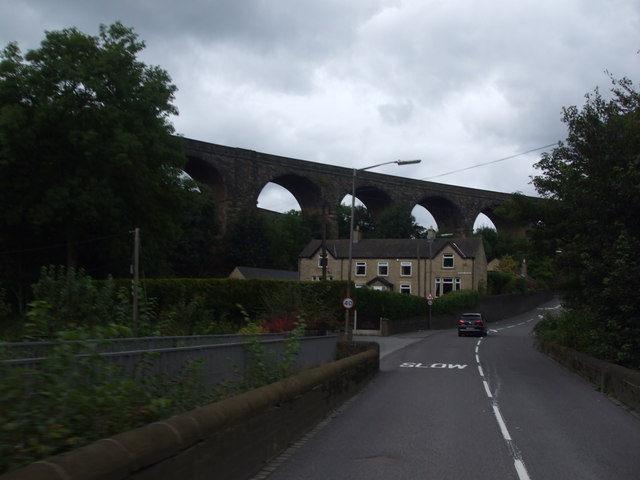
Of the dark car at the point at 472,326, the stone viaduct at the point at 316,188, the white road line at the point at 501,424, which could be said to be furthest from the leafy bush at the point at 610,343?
the stone viaduct at the point at 316,188

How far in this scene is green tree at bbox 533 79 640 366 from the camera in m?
15.8

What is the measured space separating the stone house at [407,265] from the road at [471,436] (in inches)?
2246

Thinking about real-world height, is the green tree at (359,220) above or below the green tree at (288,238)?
above

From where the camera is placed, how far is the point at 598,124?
67.6 ft

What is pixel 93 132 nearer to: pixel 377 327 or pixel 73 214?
pixel 73 214

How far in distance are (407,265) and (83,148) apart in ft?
141

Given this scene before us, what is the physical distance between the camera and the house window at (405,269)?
75125 mm

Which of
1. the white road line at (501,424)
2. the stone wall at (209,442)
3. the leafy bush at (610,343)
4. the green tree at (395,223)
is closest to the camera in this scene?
the stone wall at (209,442)

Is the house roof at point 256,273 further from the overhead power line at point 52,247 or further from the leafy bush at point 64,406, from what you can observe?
the leafy bush at point 64,406

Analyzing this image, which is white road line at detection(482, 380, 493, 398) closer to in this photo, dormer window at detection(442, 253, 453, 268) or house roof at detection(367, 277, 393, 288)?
house roof at detection(367, 277, 393, 288)

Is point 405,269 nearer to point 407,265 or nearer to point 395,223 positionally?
point 407,265

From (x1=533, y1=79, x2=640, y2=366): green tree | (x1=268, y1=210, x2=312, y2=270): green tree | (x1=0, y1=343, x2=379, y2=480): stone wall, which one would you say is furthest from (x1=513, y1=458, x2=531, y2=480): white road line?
(x1=268, y1=210, x2=312, y2=270): green tree

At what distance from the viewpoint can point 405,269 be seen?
75500 millimetres

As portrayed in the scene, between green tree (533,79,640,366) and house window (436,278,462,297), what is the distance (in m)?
51.2
